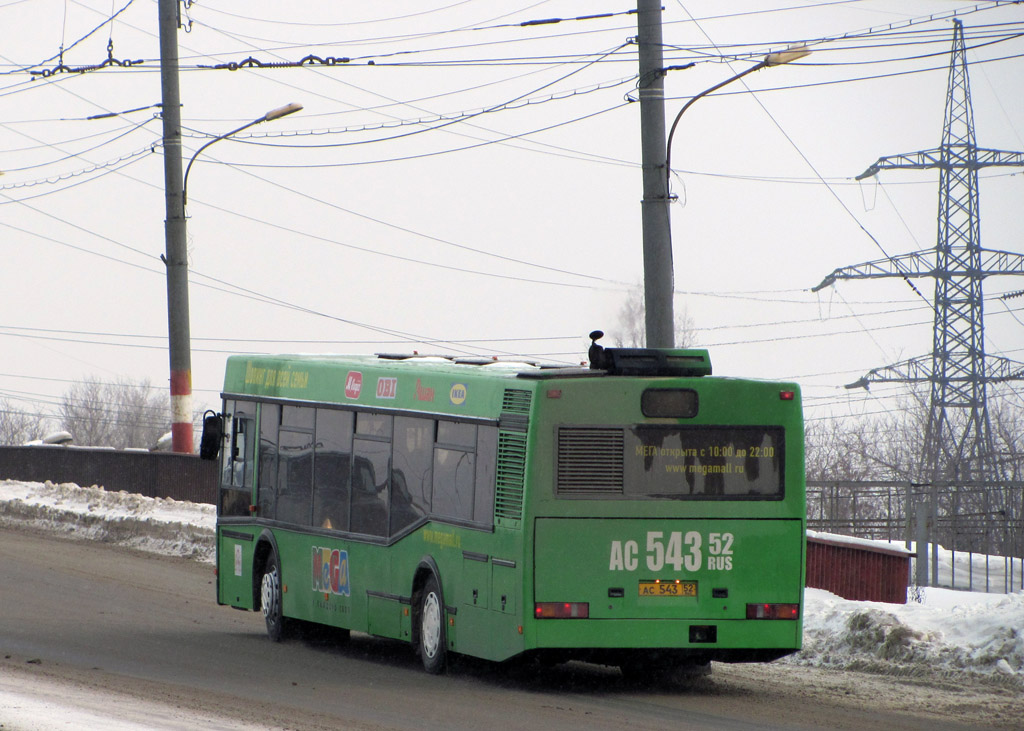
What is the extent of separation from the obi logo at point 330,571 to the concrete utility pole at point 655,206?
164 inches

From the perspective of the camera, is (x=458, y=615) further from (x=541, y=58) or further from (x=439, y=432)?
(x=541, y=58)

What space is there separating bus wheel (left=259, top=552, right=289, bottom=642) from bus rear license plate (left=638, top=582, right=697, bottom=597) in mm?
5187

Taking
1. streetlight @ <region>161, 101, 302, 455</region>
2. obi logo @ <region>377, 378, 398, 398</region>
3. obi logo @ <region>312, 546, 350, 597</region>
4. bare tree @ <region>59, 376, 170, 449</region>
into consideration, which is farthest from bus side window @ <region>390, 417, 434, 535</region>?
bare tree @ <region>59, 376, 170, 449</region>

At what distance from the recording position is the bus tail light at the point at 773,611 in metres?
11.5

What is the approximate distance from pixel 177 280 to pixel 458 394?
15.0 meters

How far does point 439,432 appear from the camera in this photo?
12602 millimetres

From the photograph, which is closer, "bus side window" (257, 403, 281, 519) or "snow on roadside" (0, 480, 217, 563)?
"bus side window" (257, 403, 281, 519)

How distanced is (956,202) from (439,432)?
28.9 meters

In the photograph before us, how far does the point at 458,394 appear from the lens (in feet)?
40.6

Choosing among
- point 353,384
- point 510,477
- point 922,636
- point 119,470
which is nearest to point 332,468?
point 353,384

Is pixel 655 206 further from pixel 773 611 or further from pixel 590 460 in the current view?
pixel 773 611

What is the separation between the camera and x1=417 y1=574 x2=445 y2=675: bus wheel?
12.4 meters

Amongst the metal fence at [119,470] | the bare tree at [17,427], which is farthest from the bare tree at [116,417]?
the metal fence at [119,470]

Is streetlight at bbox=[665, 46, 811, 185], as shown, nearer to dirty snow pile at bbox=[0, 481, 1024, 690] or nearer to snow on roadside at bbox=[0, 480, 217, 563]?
dirty snow pile at bbox=[0, 481, 1024, 690]
